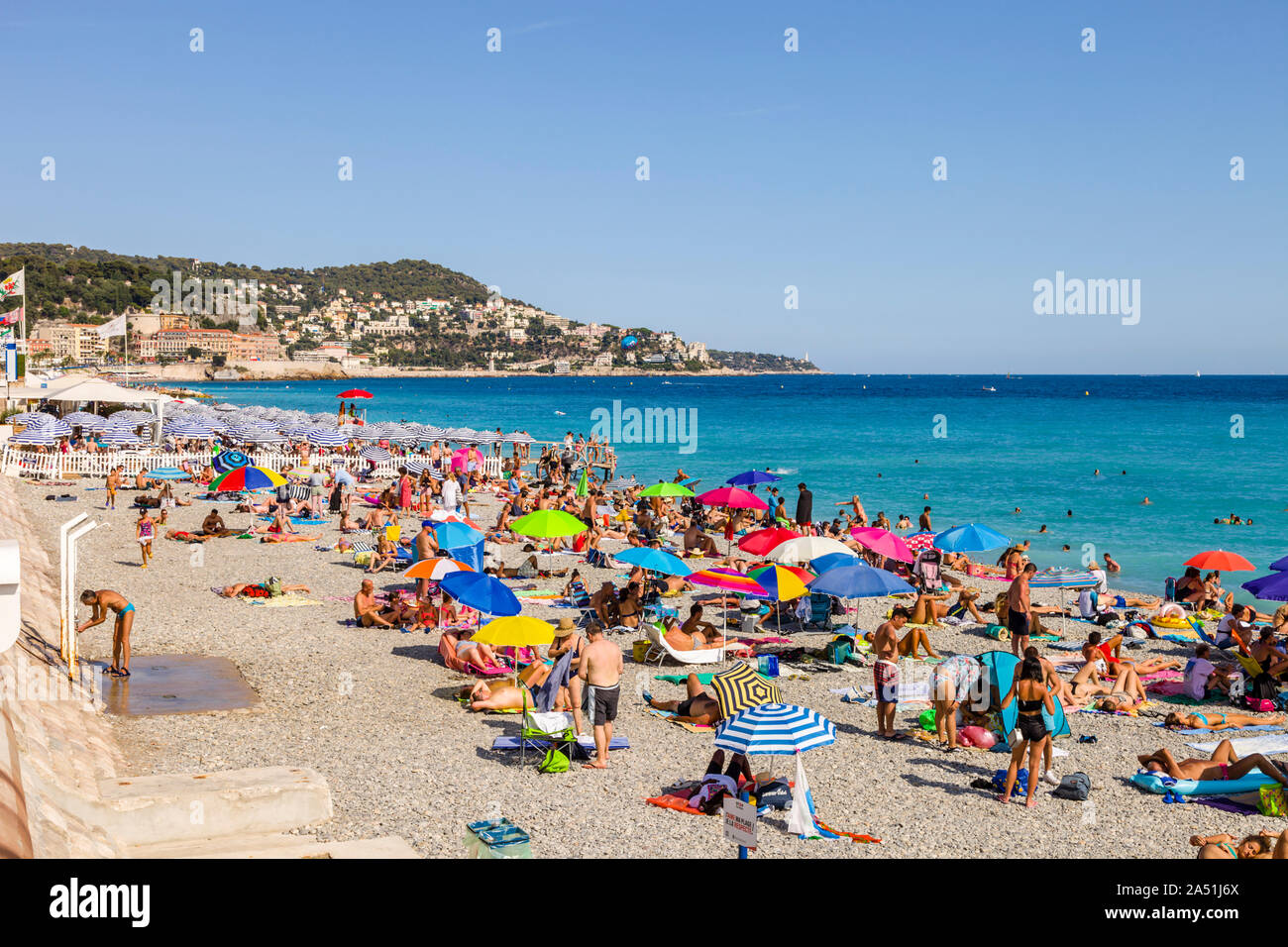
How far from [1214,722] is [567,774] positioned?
730cm

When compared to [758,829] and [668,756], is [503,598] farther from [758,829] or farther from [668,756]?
[758,829]

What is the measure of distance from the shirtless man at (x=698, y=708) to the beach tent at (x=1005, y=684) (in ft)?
9.19

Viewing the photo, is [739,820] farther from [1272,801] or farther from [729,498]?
[729,498]

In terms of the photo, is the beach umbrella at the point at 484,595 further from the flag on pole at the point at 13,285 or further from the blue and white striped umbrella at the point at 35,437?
the flag on pole at the point at 13,285

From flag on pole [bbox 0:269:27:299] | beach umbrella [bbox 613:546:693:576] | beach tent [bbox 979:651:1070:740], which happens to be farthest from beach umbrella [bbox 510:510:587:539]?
flag on pole [bbox 0:269:27:299]

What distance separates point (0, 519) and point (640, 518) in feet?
43.9

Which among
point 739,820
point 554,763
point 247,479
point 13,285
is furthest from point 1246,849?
point 13,285

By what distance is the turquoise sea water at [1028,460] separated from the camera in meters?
31.4

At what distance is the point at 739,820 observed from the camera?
17.2ft

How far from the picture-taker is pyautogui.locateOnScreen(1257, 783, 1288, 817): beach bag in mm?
8500

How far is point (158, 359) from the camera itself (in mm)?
166500

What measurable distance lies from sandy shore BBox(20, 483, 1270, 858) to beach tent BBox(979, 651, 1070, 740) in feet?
1.19
